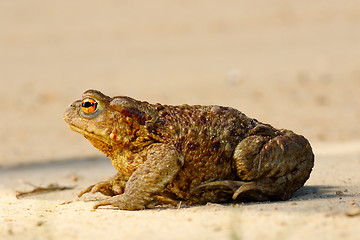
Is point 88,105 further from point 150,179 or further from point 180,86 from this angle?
point 180,86

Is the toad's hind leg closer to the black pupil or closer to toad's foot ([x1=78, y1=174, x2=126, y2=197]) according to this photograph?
toad's foot ([x1=78, y1=174, x2=126, y2=197])

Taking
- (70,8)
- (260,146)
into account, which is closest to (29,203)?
(260,146)

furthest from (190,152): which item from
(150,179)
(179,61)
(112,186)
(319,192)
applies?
(179,61)

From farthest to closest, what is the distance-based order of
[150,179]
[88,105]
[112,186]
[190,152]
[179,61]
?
[179,61] → [112,186] → [88,105] → [190,152] → [150,179]

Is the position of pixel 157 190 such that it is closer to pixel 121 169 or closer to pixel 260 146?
pixel 121 169

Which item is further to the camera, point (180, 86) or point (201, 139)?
point (180, 86)

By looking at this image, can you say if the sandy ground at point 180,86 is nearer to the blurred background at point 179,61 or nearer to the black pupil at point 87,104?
the blurred background at point 179,61
